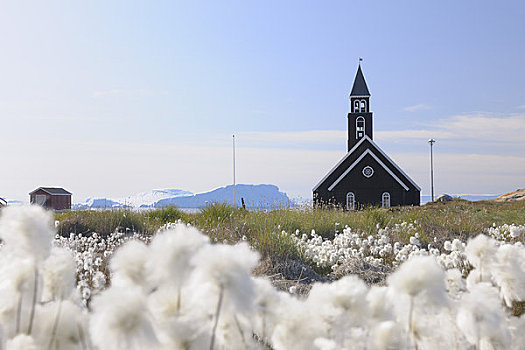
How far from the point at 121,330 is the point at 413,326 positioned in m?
0.92

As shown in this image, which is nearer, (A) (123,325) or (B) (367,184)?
(A) (123,325)

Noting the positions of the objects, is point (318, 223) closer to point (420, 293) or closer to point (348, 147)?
point (420, 293)

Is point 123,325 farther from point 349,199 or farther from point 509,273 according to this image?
point 349,199

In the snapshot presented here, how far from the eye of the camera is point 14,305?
152 cm

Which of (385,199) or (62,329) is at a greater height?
(385,199)

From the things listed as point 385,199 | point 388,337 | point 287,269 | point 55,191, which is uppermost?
point 55,191

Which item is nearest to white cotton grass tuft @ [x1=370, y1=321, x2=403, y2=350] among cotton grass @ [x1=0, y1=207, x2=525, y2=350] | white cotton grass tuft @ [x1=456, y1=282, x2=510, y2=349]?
cotton grass @ [x1=0, y1=207, x2=525, y2=350]

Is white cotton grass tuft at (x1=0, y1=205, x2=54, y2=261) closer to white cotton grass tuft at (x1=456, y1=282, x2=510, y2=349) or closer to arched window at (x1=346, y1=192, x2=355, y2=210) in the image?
white cotton grass tuft at (x1=456, y1=282, x2=510, y2=349)

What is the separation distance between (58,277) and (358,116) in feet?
126

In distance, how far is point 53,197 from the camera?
1913 inches

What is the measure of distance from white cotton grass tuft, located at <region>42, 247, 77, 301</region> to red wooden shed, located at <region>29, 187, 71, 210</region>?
49453 millimetres

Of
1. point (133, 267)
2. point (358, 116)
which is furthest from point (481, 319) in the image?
point (358, 116)

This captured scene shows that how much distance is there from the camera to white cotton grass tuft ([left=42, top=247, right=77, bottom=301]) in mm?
1646

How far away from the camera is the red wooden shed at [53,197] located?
48.0 meters
